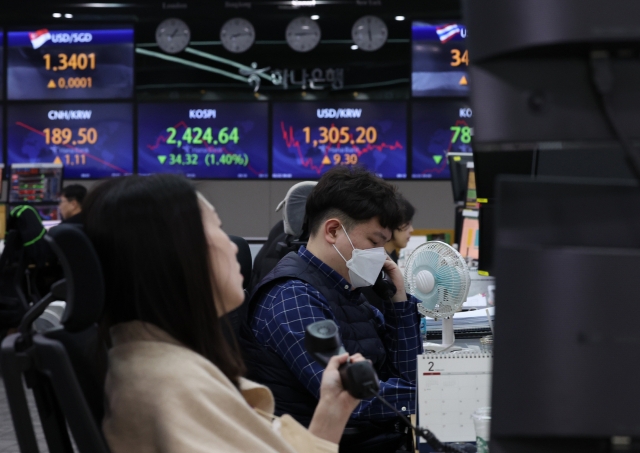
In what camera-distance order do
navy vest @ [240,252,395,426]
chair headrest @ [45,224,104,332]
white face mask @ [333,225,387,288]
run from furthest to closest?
1. white face mask @ [333,225,387,288]
2. navy vest @ [240,252,395,426]
3. chair headrest @ [45,224,104,332]

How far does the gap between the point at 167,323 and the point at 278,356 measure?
1.03 metres

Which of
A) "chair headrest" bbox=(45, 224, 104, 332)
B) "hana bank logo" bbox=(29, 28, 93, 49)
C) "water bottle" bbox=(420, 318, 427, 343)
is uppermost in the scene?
"hana bank logo" bbox=(29, 28, 93, 49)

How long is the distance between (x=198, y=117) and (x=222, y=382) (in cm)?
712

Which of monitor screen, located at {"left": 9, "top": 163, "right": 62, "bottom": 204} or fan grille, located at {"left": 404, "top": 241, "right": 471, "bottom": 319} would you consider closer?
fan grille, located at {"left": 404, "top": 241, "right": 471, "bottom": 319}

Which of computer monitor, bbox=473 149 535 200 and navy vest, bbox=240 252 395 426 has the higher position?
computer monitor, bbox=473 149 535 200

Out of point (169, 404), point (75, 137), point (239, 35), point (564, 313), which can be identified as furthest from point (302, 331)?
point (75, 137)

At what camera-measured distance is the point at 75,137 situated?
27.1 feet

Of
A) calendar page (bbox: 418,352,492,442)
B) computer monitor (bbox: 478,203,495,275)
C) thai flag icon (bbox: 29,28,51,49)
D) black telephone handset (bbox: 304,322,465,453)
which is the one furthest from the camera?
thai flag icon (bbox: 29,28,51,49)

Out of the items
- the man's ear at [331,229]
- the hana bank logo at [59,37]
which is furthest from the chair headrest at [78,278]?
the hana bank logo at [59,37]

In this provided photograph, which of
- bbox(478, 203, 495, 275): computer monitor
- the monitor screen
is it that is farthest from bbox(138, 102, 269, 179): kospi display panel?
bbox(478, 203, 495, 275): computer monitor

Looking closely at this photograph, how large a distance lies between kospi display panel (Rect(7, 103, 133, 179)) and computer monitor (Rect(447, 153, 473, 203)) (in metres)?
3.74

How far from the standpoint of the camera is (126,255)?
1.27 metres

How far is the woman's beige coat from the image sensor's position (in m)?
1.15

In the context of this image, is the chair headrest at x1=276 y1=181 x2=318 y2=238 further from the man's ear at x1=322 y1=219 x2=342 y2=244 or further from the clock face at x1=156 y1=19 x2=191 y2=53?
the clock face at x1=156 y1=19 x2=191 y2=53
